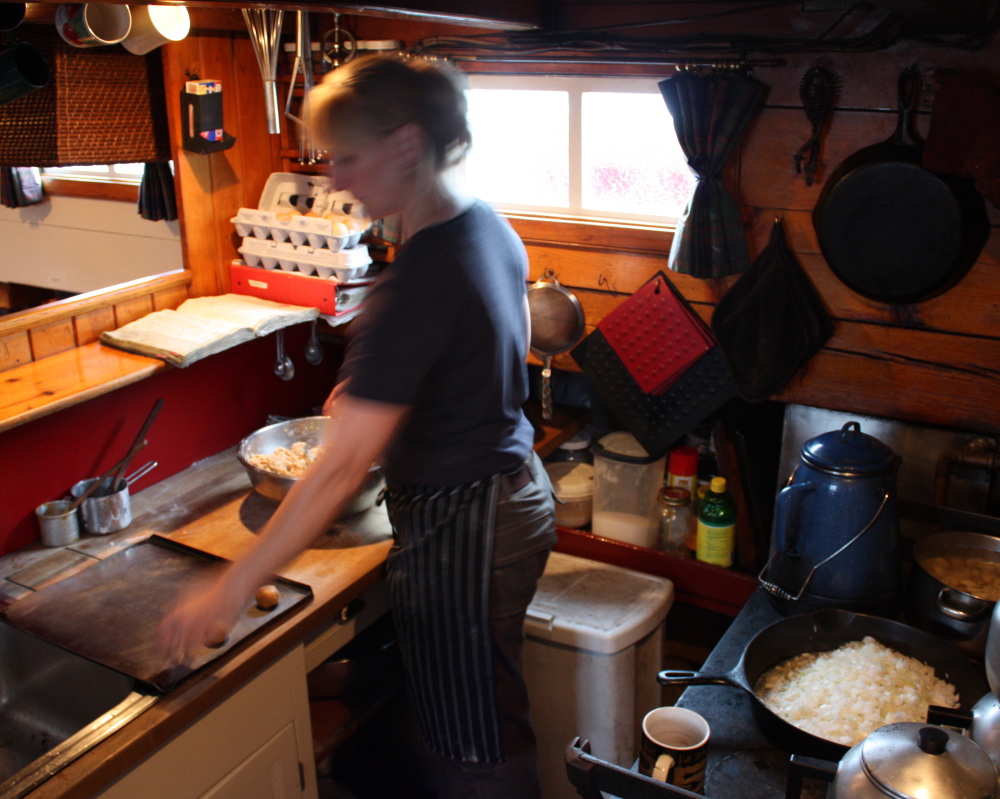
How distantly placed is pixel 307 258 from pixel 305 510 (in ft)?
3.51

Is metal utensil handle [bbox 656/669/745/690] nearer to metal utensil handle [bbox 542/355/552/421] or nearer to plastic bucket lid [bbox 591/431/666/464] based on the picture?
plastic bucket lid [bbox 591/431/666/464]

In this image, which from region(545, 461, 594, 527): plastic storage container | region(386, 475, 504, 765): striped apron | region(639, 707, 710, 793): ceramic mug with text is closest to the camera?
region(639, 707, 710, 793): ceramic mug with text

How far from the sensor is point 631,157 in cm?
205

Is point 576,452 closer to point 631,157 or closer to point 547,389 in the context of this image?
point 547,389

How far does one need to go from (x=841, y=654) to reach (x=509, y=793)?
65 cm

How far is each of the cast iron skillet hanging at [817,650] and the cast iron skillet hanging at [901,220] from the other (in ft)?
2.09

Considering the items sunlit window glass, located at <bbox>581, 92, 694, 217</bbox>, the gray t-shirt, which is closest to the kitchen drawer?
the gray t-shirt

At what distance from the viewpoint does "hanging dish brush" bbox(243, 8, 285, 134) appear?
2.02 metres

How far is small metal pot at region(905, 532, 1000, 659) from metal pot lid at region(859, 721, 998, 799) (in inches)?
25.5

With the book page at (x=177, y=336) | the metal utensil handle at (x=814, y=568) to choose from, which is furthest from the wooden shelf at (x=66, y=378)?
the metal utensil handle at (x=814, y=568)

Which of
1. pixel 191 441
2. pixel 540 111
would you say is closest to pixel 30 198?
pixel 191 441

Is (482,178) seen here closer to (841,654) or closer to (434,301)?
(434,301)

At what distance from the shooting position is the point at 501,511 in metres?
1.47

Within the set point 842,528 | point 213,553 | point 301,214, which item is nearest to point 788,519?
point 842,528
